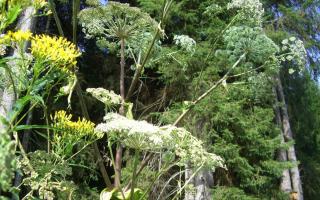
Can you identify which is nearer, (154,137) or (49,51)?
(49,51)

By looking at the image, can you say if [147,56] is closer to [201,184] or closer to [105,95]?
[105,95]

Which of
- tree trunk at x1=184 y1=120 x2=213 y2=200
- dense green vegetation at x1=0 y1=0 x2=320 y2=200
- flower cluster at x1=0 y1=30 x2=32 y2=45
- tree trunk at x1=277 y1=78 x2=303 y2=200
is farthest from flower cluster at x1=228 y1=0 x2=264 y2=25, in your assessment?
tree trunk at x1=277 y1=78 x2=303 y2=200

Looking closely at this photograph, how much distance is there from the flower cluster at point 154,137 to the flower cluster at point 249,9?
4.72 ft

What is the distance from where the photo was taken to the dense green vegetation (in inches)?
101

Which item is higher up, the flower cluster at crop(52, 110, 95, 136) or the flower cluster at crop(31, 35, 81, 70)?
the flower cluster at crop(31, 35, 81, 70)

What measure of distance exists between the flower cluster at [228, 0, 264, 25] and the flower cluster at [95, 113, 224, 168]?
4.72 ft

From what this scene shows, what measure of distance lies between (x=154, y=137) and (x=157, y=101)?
20.8ft

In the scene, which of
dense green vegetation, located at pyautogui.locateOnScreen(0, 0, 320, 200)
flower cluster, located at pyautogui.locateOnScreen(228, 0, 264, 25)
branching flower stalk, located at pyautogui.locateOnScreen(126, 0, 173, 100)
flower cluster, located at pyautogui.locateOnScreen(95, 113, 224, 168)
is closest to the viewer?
dense green vegetation, located at pyautogui.locateOnScreen(0, 0, 320, 200)

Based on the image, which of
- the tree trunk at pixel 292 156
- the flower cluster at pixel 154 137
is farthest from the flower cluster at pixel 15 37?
the tree trunk at pixel 292 156

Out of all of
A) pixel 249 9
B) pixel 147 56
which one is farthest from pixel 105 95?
pixel 249 9

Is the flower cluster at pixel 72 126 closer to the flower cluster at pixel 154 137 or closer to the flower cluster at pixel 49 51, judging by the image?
the flower cluster at pixel 154 137

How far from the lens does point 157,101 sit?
9.10 metres

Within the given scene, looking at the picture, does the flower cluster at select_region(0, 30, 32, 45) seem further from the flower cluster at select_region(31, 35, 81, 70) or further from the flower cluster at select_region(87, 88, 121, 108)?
the flower cluster at select_region(87, 88, 121, 108)

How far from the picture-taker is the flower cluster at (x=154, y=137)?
110 inches
